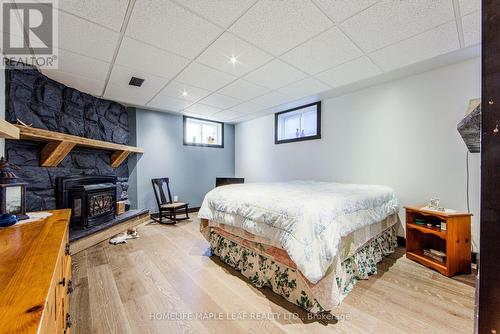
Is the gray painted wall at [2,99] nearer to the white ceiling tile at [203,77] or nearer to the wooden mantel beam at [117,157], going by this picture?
the wooden mantel beam at [117,157]

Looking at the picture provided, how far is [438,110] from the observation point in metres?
2.50

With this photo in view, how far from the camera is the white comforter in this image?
1399 mm

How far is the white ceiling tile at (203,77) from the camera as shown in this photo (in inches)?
97.4

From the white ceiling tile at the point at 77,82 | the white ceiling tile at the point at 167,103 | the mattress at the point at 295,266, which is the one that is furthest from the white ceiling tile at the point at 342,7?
the white ceiling tile at the point at 77,82

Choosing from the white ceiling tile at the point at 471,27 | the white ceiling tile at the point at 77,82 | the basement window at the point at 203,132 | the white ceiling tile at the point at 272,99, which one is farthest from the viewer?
the basement window at the point at 203,132

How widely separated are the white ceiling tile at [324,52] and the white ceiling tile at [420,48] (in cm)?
30

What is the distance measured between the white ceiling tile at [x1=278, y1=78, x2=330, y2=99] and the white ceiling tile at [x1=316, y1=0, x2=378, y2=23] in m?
1.18

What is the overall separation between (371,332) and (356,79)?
273 centimetres

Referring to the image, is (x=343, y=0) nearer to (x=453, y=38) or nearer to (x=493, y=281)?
(x=453, y=38)

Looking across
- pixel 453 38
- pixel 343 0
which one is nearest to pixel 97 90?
pixel 343 0

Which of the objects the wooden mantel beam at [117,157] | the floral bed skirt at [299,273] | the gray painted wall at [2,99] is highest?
the gray painted wall at [2,99]

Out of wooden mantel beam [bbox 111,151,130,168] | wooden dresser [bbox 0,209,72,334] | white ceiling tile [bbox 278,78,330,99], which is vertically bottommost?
wooden dresser [bbox 0,209,72,334]

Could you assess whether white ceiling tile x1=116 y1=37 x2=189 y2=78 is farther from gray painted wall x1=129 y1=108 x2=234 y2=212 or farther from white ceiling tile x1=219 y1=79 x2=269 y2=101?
gray painted wall x1=129 y1=108 x2=234 y2=212

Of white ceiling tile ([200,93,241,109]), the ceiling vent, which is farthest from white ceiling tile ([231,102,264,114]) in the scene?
the ceiling vent
